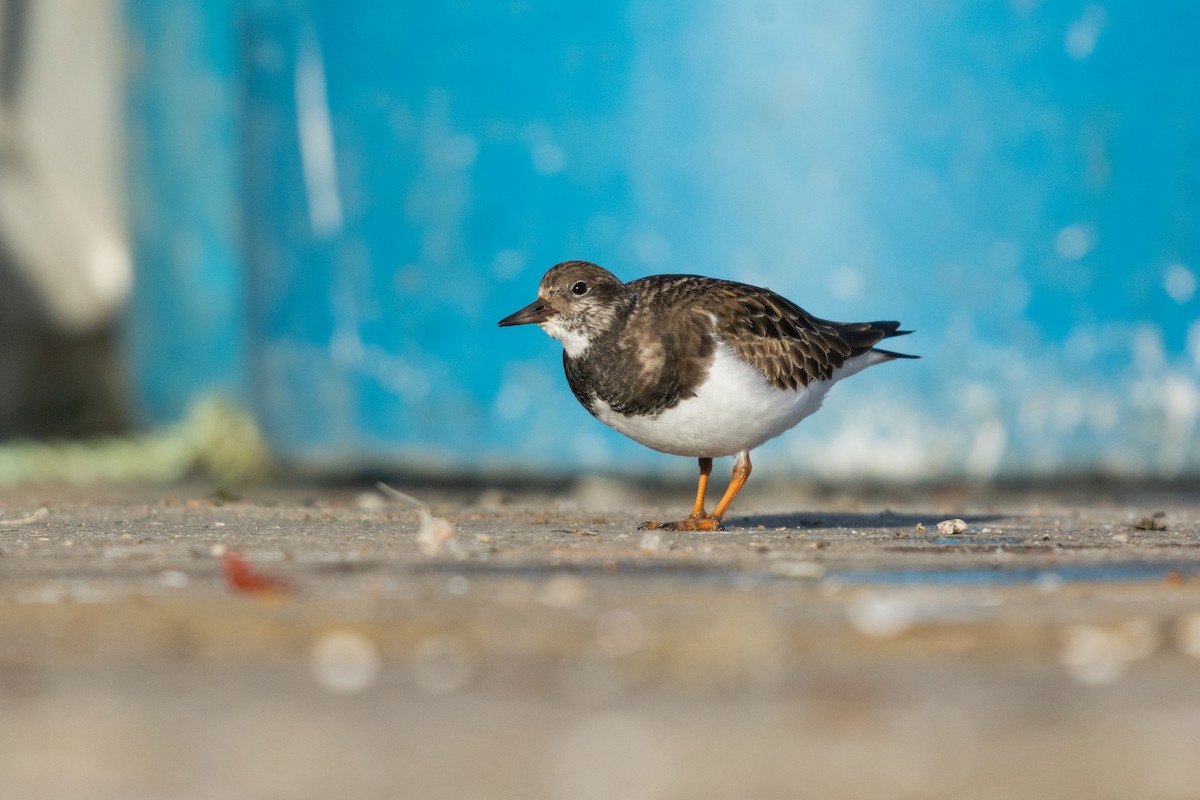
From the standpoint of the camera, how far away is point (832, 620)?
84.6 inches

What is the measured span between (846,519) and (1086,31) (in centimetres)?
211

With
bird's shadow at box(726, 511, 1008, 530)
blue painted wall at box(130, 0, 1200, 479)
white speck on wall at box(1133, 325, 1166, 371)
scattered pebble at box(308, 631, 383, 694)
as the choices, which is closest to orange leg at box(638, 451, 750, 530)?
bird's shadow at box(726, 511, 1008, 530)

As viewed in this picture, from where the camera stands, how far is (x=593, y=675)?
6.16ft

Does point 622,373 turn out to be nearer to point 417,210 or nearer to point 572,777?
point 417,210

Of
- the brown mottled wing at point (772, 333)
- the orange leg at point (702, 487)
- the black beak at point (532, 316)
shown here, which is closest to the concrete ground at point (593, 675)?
the brown mottled wing at point (772, 333)

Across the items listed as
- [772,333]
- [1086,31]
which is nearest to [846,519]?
[772,333]

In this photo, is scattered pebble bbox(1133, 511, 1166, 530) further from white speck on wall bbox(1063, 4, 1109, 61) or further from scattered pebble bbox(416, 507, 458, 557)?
white speck on wall bbox(1063, 4, 1109, 61)

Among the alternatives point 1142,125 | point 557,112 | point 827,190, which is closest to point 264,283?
point 557,112

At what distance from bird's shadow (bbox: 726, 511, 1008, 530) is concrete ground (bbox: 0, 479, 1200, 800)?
1.15 meters

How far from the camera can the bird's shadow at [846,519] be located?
426 cm

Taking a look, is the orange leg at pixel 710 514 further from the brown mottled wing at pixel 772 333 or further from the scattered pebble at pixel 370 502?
the scattered pebble at pixel 370 502

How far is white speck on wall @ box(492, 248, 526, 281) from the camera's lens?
224 inches

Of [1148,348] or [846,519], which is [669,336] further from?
[1148,348]

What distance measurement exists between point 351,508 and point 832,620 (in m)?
2.91
